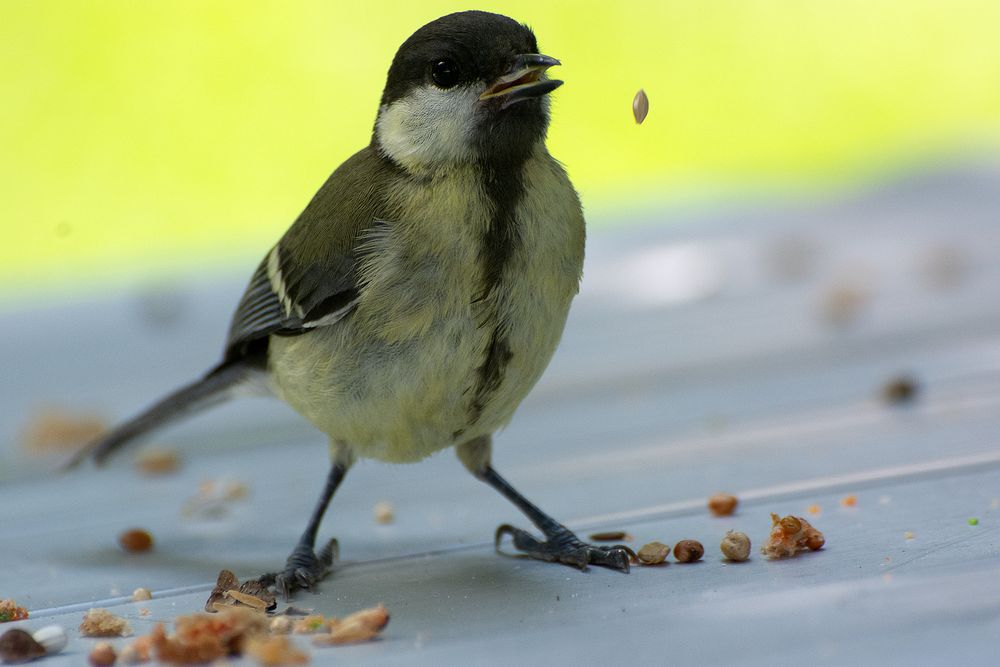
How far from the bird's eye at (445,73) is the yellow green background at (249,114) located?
2.79m

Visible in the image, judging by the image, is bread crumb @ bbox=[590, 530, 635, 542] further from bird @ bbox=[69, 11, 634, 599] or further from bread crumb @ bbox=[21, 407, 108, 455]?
bread crumb @ bbox=[21, 407, 108, 455]

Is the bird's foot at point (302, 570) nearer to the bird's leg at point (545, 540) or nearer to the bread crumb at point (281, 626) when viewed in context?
the bread crumb at point (281, 626)

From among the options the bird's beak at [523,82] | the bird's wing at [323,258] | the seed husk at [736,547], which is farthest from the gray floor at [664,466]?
the bird's beak at [523,82]

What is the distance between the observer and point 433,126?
225 cm

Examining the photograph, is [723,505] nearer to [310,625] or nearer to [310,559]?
[310,559]

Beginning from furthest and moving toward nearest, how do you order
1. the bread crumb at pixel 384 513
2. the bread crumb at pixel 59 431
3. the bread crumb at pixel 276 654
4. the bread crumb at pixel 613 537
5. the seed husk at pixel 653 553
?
the bread crumb at pixel 59 431 < the bread crumb at pixel 384 513 < the bread crumb at pixel 613 537 < the seed husk at pixel 653 553 < the bread crumb at pixel 276 654

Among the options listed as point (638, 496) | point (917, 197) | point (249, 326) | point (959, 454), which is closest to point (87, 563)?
point (249, 326)

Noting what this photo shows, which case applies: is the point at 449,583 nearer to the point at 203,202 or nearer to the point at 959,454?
the point at 959,454

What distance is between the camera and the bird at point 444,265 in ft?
7.12

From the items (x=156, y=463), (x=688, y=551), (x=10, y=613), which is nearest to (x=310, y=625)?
(x=10, y=613)

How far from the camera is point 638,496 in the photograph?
2.81m

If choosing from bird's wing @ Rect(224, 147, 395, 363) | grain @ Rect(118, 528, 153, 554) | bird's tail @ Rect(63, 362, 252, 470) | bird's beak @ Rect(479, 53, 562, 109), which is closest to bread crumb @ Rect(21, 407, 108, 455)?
bird's tail @ Rect(63, 362, 252, 470)

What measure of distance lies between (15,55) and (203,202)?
1.00 metres

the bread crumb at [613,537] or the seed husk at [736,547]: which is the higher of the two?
the seed husk at [736,547]
